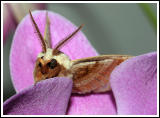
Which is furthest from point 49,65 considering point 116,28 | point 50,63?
point 116,28

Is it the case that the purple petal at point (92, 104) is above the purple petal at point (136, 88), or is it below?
below

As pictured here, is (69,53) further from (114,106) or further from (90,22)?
(90,22)

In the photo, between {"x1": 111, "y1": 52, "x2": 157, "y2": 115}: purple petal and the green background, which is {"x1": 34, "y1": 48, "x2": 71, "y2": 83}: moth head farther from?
the green background

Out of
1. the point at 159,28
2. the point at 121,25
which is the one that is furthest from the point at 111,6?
the point at 159,28

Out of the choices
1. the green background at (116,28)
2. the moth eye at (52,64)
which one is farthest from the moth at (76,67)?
the green background at (116,28)

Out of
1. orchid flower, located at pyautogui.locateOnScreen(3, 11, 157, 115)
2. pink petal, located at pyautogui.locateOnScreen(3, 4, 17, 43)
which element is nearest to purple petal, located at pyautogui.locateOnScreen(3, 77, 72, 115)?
orchid flower, located at pyautogui.locateOnScreen(3, 11, 157, 115)

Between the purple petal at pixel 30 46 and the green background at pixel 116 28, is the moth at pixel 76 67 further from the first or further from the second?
the green background at pixel 116 28

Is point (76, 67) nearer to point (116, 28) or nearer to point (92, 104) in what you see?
point (92, 104)
